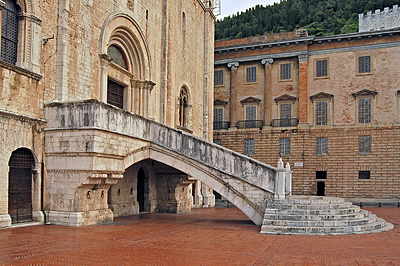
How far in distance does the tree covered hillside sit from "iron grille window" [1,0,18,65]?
58.8m

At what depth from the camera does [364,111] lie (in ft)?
114

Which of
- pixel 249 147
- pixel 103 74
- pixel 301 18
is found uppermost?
pixel 301 18

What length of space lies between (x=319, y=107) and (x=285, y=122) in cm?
319

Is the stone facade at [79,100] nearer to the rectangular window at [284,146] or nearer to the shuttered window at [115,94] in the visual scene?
the shuttered window at [115,94]

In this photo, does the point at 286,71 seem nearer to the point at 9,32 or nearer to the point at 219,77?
the point at 219,77

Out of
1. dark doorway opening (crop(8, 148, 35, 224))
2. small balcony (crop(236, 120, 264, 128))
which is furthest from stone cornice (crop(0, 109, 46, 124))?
small balcony (crop(236, 120, 264, 128))

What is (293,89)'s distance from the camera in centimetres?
3750

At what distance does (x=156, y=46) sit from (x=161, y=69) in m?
1.24

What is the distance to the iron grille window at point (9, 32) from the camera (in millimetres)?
12805

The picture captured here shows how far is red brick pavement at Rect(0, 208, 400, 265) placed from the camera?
9.03 m

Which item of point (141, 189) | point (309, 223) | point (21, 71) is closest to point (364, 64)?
point (141, 189)

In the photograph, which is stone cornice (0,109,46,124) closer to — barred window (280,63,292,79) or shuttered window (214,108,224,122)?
shuttered window (214,108,224,122)

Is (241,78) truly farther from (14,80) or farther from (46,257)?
(46,257)

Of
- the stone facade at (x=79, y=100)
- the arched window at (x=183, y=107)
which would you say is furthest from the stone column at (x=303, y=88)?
the stone facade at (x=79, y=100)
